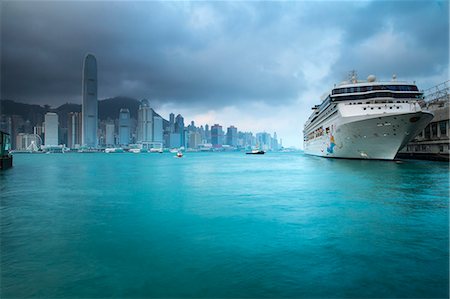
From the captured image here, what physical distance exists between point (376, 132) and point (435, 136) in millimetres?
26004

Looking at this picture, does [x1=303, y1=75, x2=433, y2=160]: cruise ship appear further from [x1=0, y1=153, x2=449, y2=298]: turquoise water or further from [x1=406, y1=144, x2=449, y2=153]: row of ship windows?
[x1=0, y1=153, x2=449, y2=298]: turquoise water

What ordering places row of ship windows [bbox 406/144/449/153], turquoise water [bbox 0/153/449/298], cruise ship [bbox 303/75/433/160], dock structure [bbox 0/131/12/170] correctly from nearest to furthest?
turquoise water [bbox 0/153/449/298]
cruise ship [bbox 303/75/433/160]
dock structure [bbox 0/131/12/170]
row of ship windows [bbox 406/144/449/153]

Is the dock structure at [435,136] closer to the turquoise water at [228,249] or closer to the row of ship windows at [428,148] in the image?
the row of ship windows at [428,148]

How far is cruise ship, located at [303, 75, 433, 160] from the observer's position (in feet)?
131

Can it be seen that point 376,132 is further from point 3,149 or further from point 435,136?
point 3,149

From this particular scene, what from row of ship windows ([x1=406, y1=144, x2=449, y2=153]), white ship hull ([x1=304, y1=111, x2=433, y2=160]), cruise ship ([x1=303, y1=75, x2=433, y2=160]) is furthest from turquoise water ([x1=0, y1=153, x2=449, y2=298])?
row of ship windows ([x1=406, y1=144, x2=449, y2=153])

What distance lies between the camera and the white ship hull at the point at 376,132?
39344 mm

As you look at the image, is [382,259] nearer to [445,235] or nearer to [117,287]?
[445,235]

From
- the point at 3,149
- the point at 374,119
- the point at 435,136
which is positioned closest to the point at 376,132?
the point at 374,119

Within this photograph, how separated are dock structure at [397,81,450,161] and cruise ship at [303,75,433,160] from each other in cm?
898

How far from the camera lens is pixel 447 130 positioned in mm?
52500

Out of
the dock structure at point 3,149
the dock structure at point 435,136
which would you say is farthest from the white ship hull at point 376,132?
the dock structure at point 3,149

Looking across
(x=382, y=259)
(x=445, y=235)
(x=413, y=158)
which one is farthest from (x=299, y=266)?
(x=413, y=158)

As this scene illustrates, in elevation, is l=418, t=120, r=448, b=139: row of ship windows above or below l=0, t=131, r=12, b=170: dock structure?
above
